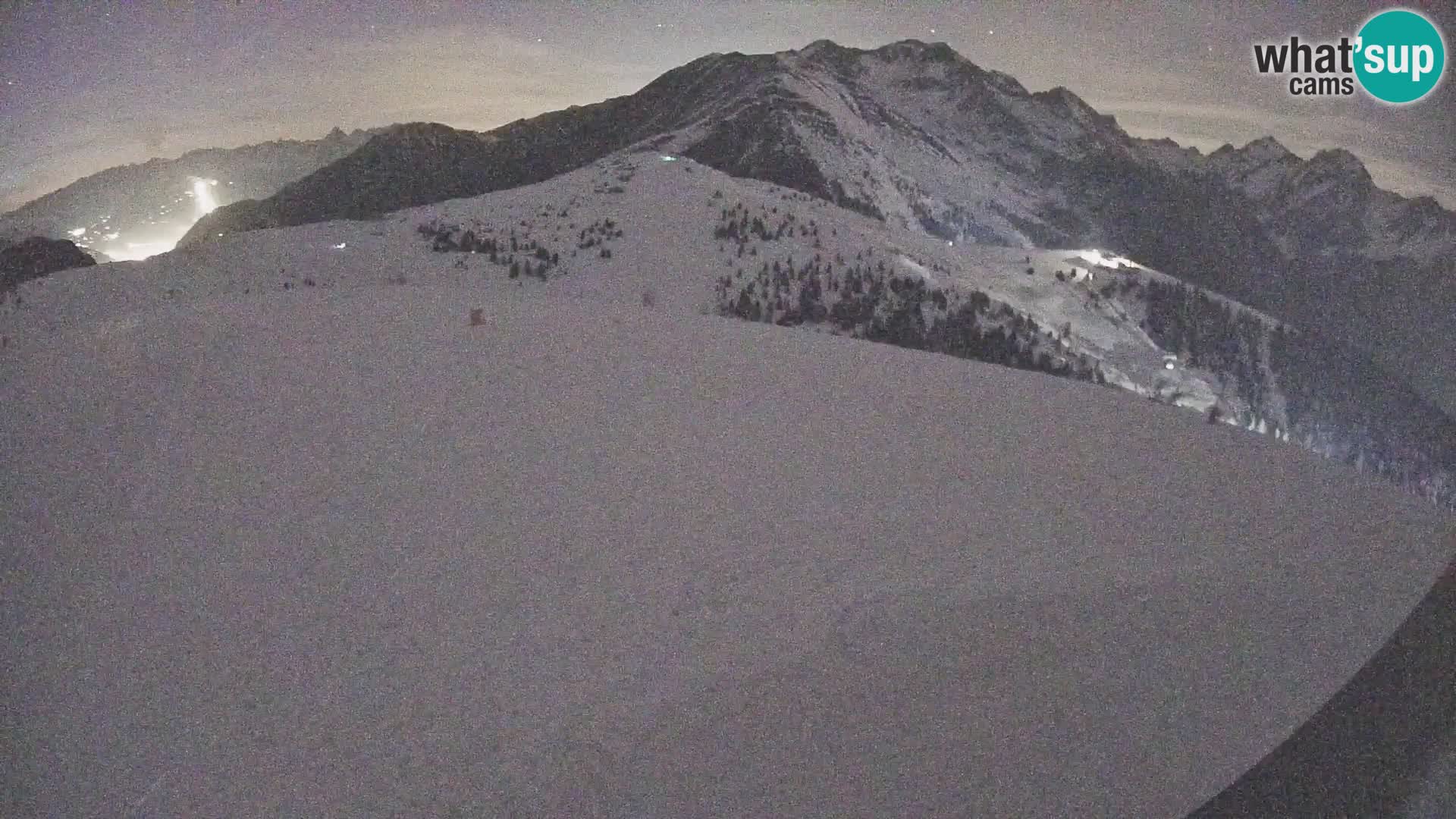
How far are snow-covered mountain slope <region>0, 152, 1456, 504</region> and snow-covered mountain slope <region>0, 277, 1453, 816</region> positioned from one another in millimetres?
4740

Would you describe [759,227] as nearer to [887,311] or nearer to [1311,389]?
[887,311]

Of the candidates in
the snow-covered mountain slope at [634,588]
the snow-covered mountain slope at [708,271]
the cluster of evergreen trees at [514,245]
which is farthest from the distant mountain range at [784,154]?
the snow-covered mountain slope at [634,588]

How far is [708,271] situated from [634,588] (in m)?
17.2

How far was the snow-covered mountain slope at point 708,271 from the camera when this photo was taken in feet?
55.7

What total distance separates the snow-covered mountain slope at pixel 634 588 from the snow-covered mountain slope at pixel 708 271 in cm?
474

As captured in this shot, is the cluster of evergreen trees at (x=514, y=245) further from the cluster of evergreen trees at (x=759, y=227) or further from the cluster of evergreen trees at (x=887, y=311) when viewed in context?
the cluster of evergreen trees at (x=887, y=311)

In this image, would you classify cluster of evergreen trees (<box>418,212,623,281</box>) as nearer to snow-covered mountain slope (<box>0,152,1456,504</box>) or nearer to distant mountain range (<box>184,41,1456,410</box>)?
snow-covered mountain slope (<box>0,152,1456,504</box>)

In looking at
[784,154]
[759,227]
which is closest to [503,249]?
[759,227]

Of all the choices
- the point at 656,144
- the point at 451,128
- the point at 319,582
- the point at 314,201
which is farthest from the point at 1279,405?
the point at 451,128

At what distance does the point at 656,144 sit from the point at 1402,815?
9108 centimetres

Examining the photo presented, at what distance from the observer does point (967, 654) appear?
424 cm

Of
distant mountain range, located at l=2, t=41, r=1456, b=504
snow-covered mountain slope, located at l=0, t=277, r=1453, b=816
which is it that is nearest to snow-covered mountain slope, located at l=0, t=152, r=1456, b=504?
distant mountain range, located at l=2, t=41, r=1456, b=504

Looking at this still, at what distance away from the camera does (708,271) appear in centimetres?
2102

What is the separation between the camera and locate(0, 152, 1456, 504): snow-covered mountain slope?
668 inches
